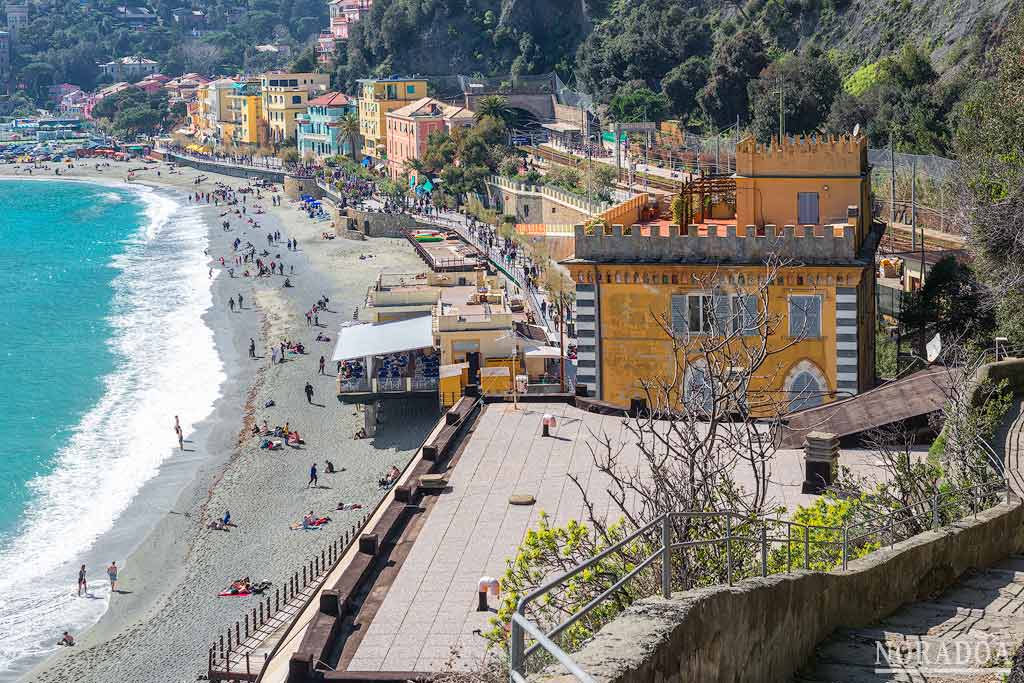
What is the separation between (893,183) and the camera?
47000 mm

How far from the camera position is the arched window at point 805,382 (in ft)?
80.4

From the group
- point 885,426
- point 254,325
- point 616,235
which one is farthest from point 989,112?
point 254,325

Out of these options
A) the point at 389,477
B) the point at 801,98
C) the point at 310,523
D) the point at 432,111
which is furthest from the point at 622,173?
the point at 310,523

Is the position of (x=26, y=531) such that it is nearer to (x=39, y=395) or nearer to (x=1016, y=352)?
(x=39, y=395)

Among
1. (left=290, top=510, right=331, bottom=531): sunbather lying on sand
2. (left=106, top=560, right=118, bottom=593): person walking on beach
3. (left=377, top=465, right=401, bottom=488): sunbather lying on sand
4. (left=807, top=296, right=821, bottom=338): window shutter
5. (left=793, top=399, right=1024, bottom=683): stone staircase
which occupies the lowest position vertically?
(left=106, top=560, right=118, bottom=593): person walking on beach

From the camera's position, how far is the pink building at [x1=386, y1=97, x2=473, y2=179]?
94.2 meters

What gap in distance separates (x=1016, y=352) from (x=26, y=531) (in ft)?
74.6

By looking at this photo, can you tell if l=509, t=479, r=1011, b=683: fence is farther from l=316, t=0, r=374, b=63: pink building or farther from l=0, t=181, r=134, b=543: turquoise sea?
l=316, t=0, r=374, b=63: pink building

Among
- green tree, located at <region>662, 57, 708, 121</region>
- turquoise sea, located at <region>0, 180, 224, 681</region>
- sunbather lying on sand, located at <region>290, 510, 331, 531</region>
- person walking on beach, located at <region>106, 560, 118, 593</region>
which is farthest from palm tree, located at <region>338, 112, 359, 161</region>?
person walking on beach, located at <region>106, 560, 118, 593</region>

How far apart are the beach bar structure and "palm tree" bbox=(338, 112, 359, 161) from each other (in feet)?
220

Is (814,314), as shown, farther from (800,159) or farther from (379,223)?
(379,223)

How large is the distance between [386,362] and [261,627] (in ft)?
61.5

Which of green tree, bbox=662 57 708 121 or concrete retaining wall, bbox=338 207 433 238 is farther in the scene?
concrete retaining wall, bbox=338 207 433 238

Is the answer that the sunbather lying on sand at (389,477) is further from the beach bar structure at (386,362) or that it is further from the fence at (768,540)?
the fence at (768,540)
